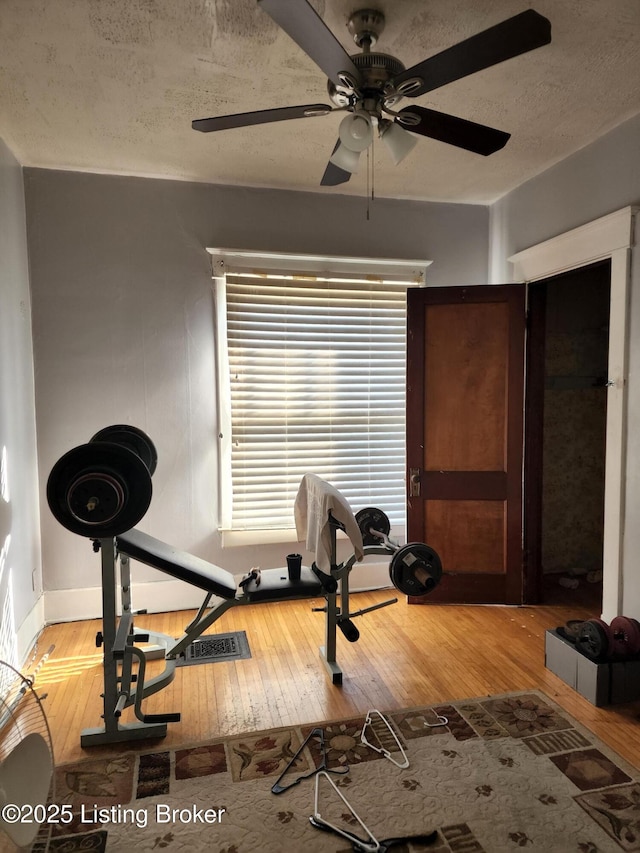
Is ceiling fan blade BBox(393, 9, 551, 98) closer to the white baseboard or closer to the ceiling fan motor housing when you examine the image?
the ceiling fan motor housing

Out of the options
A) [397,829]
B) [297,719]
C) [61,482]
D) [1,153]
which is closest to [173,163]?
[1,153]

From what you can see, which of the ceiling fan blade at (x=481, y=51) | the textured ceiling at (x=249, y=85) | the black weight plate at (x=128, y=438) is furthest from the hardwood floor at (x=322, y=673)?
the textured ceiling at (x=249, y=85)

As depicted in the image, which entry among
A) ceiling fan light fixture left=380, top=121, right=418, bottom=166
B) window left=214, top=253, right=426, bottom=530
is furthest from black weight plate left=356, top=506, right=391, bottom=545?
ceiling fan light fixture left=380, top=121, right=418, bottom=166

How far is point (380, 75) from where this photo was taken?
1.96 m

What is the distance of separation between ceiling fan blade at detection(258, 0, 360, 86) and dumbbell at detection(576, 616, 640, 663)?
8.67 ft

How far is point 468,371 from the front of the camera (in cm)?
382

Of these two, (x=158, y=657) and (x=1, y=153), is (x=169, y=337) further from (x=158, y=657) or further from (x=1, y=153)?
(x=158, y=657)

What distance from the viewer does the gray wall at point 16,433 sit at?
2930 mm

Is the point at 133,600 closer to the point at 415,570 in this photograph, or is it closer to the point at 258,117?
the point at 415,570

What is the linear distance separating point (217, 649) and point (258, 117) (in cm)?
282

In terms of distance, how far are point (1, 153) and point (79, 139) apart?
Result: 43 centimetres

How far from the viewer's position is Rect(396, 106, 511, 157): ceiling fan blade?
6.82 ft

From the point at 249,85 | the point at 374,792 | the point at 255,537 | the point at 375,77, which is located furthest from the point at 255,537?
the point at 375,77

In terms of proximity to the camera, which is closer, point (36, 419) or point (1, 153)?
point (1, 153)
